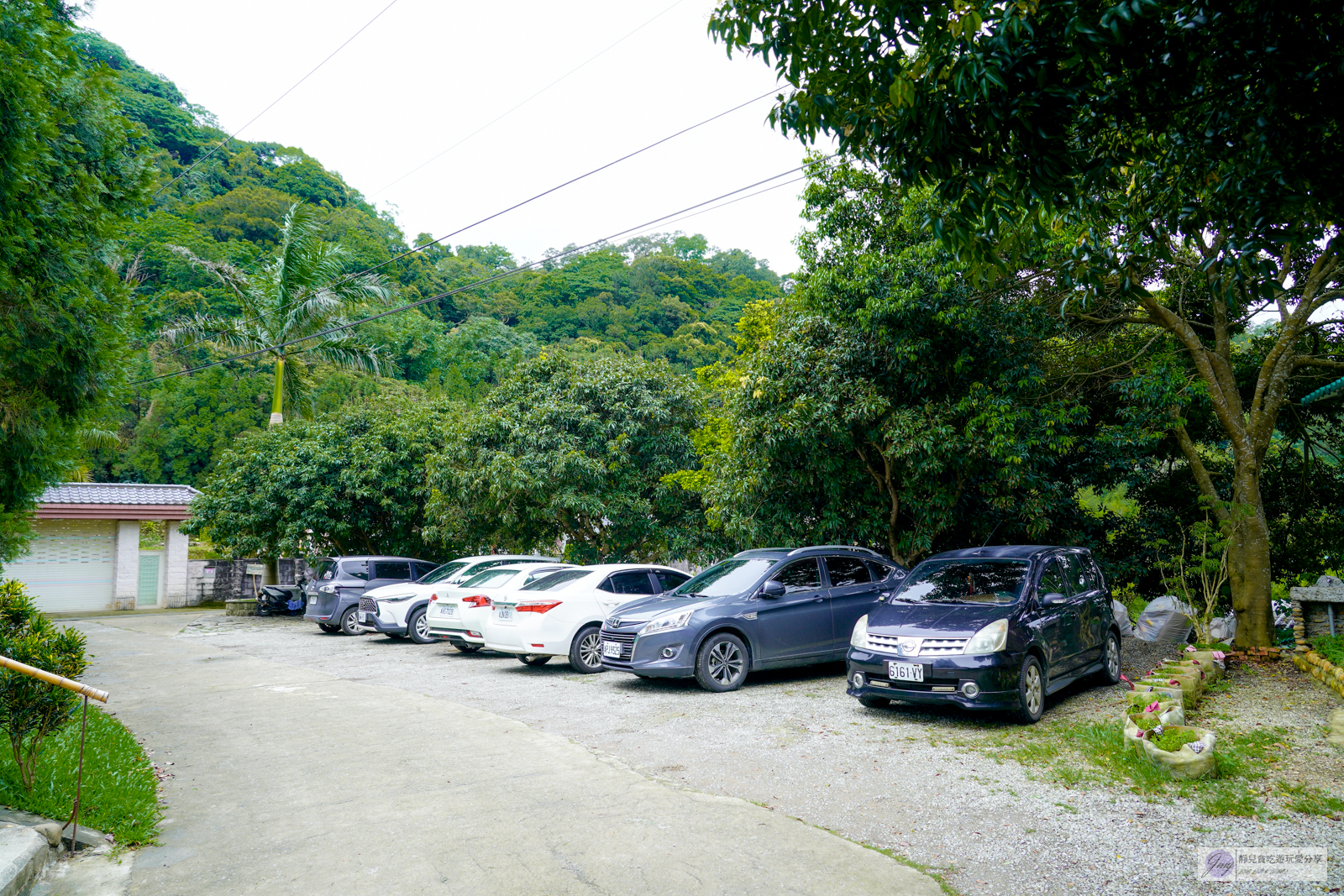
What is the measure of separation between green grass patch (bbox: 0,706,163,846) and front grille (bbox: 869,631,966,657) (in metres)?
5.92

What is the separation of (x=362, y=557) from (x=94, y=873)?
13690 mm

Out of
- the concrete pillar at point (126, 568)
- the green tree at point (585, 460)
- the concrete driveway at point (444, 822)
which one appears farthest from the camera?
the concrete pillar at point (126, 568)

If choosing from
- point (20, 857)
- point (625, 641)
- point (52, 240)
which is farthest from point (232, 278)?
point (20, 857)

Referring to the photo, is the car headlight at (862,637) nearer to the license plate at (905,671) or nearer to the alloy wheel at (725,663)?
the license plate at (905,671)

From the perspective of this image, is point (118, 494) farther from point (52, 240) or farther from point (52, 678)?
point (52, 678)

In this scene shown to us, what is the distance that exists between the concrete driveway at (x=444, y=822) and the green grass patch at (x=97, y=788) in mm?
211

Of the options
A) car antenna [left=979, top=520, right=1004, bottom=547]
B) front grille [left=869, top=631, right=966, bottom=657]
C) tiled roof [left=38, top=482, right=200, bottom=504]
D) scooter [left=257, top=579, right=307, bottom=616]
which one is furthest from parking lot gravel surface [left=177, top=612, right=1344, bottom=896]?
tiled roof [left=38, top=482, right=200, bottom=504]

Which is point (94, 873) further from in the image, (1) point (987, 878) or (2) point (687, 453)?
(2) point (687, 453)

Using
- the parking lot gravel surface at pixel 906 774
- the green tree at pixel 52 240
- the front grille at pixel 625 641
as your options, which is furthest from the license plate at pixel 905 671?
the green tree at pixel 52 240

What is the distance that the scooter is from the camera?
23281 millimetres

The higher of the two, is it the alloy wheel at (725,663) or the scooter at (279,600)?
the scooter at (279,600)

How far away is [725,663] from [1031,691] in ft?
11.2

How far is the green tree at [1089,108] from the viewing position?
15.2 ft

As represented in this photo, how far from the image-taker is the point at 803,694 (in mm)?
9305
